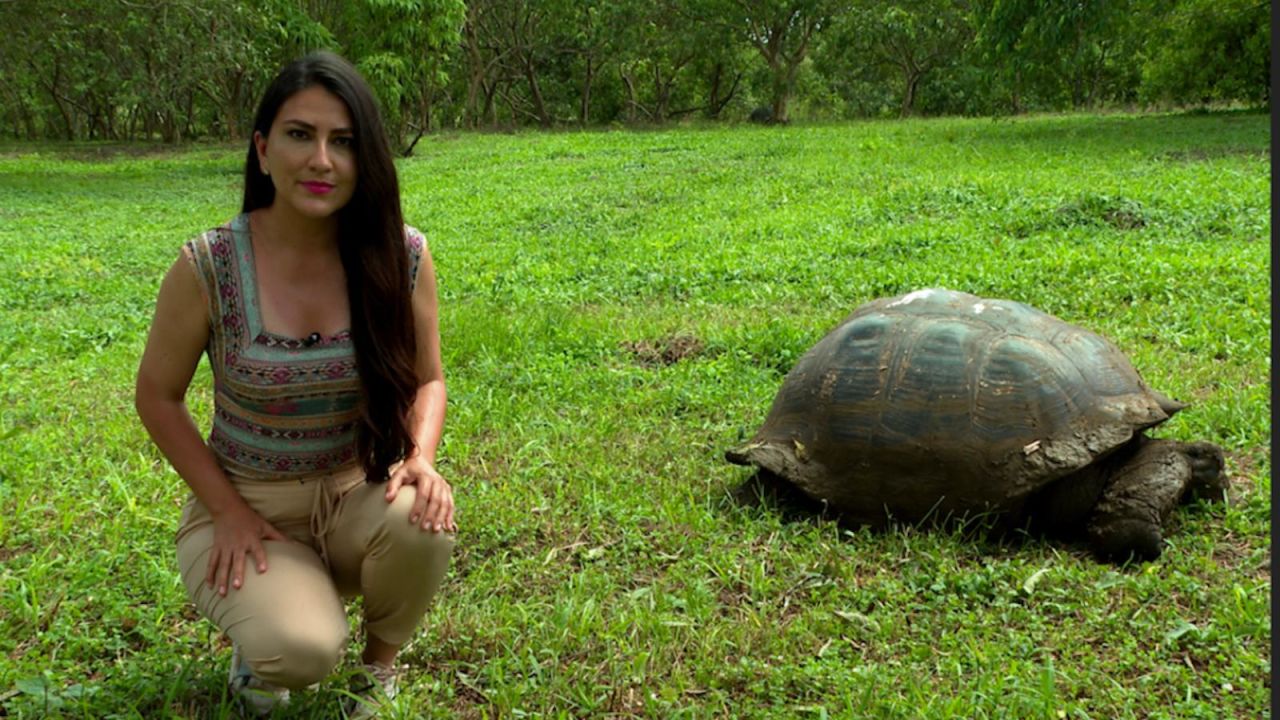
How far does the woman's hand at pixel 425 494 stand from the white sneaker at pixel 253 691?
0.51 m

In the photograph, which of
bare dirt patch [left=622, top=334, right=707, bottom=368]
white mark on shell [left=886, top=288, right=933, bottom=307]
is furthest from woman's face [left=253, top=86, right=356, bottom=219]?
bare dirt patch [left=622, top=334, right=707, bottom=368]

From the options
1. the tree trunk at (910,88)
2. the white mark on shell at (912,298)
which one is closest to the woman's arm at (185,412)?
the white mark on shell at (912,298)

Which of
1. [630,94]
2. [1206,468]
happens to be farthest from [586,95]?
[1206,468]

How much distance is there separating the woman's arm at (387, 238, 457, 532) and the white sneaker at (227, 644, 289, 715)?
1.75ft

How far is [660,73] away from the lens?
37.8 m

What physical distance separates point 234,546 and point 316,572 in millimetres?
199

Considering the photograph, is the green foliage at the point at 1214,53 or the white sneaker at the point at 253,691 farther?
the green foliage at the point at 1214,53

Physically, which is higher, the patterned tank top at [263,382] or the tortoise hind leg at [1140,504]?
the patterned tank top at [263,382]

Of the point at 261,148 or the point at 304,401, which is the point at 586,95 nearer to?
the point at 261,148

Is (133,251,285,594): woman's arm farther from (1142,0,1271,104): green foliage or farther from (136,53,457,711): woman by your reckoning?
(1142,0,1271,104): green foliage

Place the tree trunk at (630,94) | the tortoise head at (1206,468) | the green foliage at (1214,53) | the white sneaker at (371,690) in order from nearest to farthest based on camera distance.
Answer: the white sneaker at (371,690) < the tortoise head at (1206,468) < the green foliage at (1214,53) < the tree trunk at (630,94)

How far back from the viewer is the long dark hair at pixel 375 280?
8.23 ft

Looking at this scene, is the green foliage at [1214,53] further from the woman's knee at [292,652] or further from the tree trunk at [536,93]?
the woman's knee at [292,652]

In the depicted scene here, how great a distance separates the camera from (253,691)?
256 centimetres
